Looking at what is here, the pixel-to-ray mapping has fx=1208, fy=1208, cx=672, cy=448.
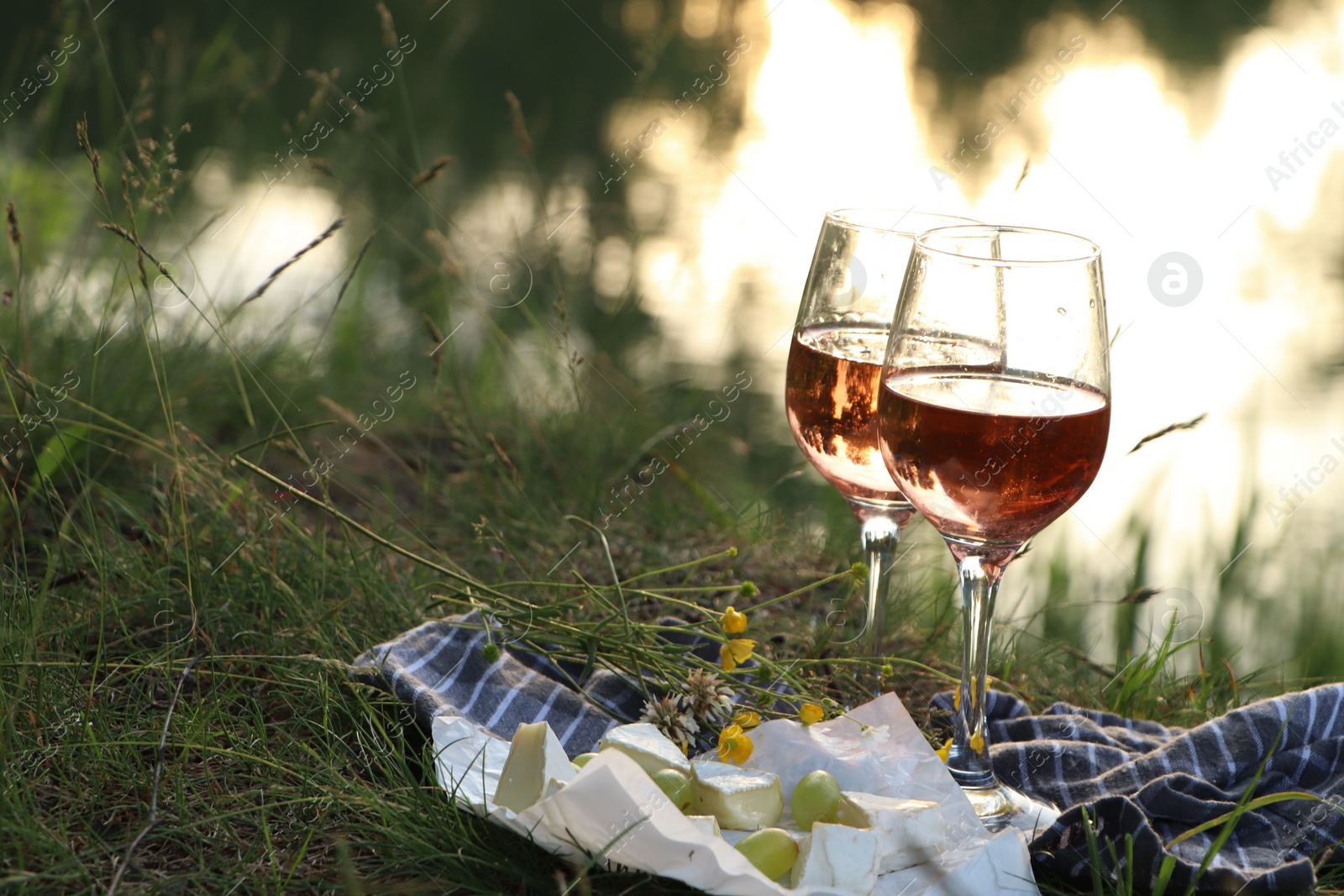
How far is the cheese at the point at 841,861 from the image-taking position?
115 cm

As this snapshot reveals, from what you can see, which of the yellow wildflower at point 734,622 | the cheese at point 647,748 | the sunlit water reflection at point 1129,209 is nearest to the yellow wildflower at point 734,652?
the yellow wildflower at point 734,622

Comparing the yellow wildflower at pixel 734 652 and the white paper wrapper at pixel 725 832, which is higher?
the yellow wildflower at pixel 734 652

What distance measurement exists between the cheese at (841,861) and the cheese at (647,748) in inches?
6.9

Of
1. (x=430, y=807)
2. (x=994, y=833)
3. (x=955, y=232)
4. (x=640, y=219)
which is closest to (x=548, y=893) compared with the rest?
(x=430, y=807)

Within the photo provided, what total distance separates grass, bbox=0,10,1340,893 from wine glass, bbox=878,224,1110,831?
0.25 metres

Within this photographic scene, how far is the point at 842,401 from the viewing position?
155cm

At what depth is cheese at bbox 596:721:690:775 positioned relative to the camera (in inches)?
49.8

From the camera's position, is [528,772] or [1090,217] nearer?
[528,772]

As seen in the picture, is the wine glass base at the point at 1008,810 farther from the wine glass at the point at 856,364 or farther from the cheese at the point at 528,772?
the cheese at the point at 528,772

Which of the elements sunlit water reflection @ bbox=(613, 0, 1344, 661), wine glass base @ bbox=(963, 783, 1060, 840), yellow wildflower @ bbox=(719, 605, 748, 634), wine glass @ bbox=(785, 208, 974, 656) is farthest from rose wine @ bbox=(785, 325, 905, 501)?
sunlit water reflection @ bbox=(613, 0, 1344, 661)

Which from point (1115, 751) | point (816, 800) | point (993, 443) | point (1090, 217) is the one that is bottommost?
point (1115, 751)

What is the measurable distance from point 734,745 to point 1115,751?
536 mm

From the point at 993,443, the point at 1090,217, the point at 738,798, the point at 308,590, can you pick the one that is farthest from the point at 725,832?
the point at 1090,217

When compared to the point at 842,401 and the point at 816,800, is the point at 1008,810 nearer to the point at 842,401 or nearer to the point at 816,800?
the point at 816,800
